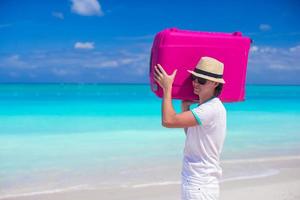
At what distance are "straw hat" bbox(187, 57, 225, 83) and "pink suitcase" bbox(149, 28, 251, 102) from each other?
0.30 ft

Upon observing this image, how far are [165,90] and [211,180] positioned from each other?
413 millimetres

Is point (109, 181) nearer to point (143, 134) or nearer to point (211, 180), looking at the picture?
point (211, 180)

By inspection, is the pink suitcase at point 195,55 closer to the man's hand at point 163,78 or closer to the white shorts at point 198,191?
the man's hand at point 163,78

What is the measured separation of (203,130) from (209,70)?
24 centimetres

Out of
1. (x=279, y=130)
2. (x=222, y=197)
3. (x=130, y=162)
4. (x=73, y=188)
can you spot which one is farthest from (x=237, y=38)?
(x=279, y=130)

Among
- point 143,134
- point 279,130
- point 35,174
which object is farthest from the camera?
point 279,130

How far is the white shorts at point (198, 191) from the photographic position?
1904 mm

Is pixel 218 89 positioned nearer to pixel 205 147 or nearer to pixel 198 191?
pixel 205 147

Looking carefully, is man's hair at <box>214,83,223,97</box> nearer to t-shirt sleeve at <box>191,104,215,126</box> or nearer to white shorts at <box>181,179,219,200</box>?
t-shirt sleeve at <box>191,104,215,126</box>

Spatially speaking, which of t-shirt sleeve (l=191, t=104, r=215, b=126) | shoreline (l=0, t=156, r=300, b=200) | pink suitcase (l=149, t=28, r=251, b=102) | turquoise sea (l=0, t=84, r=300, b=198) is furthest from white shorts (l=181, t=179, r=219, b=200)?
turquoise sea (l=0, t=84, r=300, b=198)

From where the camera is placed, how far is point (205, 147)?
6.31 feet

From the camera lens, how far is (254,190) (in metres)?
4.22

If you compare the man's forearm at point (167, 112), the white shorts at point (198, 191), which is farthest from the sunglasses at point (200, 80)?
the white shorts at point (198, 191)

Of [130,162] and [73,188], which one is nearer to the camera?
[73,188]
